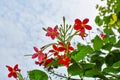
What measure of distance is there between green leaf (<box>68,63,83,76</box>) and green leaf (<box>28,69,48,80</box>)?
0.61ft

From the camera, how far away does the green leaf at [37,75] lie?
2244 millimetres

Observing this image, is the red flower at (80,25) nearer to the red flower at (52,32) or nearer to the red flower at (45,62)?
the red flower at (52,32)

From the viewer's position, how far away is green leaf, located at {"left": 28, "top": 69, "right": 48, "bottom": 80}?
2244 mm

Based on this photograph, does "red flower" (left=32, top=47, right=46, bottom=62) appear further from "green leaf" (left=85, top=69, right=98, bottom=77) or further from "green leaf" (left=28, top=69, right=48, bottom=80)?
"green leaf" (left=85, top=69, right=98, bottom=77)

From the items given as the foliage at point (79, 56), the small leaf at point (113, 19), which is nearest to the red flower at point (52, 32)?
the foliage at point (79, 56)

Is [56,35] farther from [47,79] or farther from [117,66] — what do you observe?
[117,66]

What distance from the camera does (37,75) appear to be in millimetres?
2252

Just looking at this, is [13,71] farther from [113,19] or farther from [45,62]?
[113,19]

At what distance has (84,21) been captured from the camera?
276 centimetres

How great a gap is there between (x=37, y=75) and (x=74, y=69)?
0.26 m

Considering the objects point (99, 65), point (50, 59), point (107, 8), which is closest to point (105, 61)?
point (99, 65)

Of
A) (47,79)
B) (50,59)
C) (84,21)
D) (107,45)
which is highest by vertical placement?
(84,21)

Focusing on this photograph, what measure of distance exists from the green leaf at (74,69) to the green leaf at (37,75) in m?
0.19

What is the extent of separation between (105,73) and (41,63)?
0.52 meters
